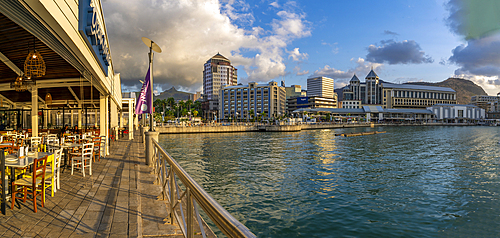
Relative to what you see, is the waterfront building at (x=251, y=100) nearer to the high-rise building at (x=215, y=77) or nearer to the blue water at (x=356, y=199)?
the high-rise building at (x=215, y=77)

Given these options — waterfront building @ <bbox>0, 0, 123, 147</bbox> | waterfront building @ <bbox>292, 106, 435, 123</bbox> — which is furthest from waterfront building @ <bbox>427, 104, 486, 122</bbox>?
waterfront building @ <bbox>0, 0, 123, 147</bbox>

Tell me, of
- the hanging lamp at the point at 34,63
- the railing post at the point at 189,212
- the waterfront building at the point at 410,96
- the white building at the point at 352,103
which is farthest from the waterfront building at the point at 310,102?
the railing post at the point at 189,212

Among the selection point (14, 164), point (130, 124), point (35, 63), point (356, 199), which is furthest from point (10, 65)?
point (130, 124)

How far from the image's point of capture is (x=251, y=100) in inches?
5517

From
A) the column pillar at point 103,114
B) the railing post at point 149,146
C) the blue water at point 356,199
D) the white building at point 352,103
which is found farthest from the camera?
the white building at point 352,103

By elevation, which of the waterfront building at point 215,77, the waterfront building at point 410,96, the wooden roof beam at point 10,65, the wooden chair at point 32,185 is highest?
the waterfront building at point 215,77

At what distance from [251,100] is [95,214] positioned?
13631 cm

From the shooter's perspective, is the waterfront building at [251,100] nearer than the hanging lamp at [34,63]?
No

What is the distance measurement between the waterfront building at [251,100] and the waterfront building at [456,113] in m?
81.6

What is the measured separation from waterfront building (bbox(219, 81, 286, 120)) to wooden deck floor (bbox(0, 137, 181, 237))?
12814 centimetres

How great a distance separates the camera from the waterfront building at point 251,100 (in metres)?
137

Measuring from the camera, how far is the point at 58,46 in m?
5.57

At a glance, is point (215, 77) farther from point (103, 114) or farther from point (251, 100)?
point (103, 114)

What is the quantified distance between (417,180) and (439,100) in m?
184
